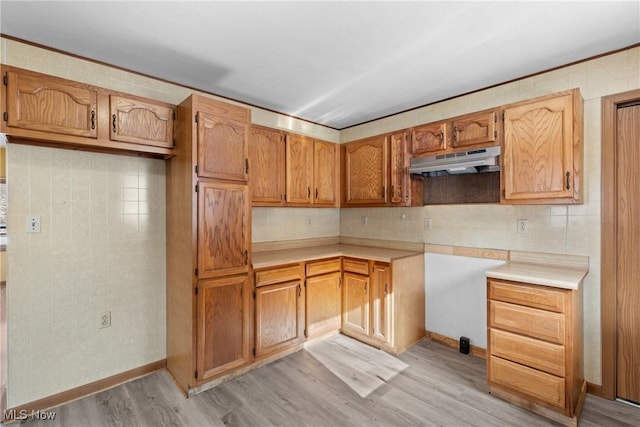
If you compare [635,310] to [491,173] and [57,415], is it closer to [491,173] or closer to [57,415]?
[491,173]

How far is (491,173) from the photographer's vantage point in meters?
2.87

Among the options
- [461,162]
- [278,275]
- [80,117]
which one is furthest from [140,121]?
[461,162]

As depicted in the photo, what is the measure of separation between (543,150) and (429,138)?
0.99 m

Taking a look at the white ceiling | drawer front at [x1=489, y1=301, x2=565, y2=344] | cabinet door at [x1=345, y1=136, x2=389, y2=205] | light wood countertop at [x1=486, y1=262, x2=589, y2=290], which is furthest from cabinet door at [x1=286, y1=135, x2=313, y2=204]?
drawer front at [x1=489, y1=301, x2=565, y2=344]

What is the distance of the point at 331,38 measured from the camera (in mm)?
1975

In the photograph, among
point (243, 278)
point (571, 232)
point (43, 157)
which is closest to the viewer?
point (43, 157)

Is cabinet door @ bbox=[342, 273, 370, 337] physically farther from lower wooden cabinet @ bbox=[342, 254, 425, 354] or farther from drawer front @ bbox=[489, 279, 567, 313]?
drawer front @ bbox=[489, 279, 567, 313]

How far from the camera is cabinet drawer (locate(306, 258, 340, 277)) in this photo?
3037 millimetres

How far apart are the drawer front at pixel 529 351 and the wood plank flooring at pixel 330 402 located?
1.10ft

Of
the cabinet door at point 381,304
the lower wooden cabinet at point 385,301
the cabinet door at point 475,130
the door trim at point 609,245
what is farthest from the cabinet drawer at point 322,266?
the door trim at point 609,245

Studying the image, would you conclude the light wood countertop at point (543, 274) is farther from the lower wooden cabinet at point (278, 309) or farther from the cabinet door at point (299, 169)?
the cabinet door at point (299, 169)

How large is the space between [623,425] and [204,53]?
147 inches

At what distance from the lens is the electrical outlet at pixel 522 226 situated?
257 cm

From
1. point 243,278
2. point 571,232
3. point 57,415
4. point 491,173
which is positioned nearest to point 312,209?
point 243,278
